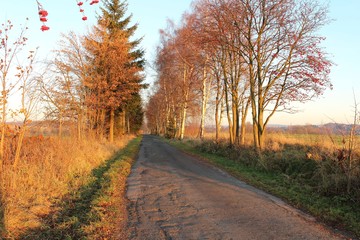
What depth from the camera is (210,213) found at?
21.1 ft

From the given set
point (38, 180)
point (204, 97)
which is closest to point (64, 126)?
point (38, 180)

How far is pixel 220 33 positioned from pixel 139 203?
501 inches

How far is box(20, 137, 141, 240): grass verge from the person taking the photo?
16.9ft

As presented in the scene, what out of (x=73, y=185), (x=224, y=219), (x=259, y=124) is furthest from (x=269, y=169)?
(x=73, y=185)

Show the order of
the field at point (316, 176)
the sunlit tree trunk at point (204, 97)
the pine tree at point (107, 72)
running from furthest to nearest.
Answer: the sunlit tree trunk at point (204, 97), the pine tree at point (107, 72), the field at point (316, 176)

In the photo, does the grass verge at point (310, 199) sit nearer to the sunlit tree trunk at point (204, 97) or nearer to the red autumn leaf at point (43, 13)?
the red autumn leaf at point (43, 13)

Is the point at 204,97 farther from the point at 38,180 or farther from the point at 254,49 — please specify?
the point at 38,180

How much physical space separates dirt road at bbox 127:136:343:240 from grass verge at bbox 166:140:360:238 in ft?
1.42

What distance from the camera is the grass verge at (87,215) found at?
203 inches

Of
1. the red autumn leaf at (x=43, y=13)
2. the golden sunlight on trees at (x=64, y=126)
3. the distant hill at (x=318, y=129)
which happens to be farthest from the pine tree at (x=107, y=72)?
the red autumn leaf at (x=43, y=13)

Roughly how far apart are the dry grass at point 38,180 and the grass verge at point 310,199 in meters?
6.08

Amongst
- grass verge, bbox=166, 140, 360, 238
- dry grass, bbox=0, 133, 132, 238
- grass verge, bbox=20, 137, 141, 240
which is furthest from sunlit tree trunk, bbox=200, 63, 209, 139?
grass verge, bbox=20, 137, 141, 240

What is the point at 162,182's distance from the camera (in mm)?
10141

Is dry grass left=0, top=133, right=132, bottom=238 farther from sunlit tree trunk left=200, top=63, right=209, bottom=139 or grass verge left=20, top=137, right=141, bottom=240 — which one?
sunlit tree trunk left=200, top=63, right=209, bottom=139
